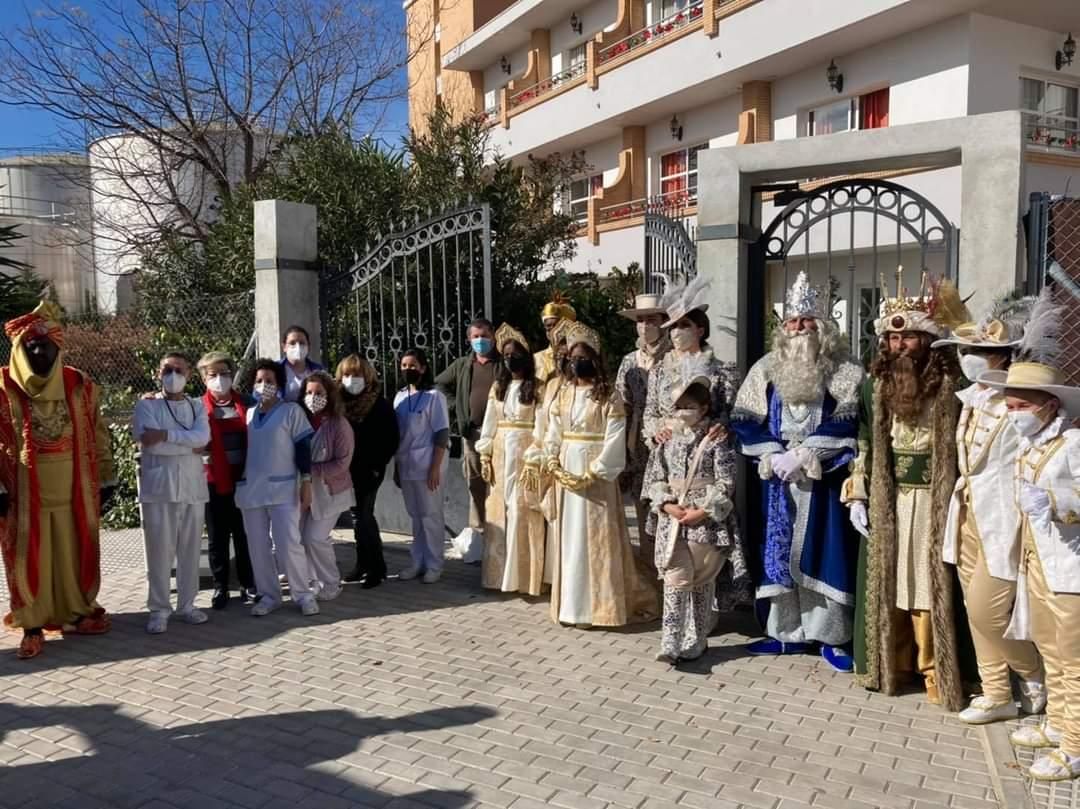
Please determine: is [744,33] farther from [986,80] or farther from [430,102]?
[430,102]

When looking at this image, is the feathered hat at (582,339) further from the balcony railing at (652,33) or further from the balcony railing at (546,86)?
the balcony railing at (546,86)

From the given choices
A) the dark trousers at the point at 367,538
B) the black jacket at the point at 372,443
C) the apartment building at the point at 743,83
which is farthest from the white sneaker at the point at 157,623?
the apartment building at the point at 743,83

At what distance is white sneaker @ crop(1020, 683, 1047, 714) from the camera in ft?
14.5

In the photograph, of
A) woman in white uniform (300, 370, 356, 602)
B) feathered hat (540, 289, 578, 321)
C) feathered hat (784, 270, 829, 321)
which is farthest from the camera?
feathered hat (540, 289, 578, 321)

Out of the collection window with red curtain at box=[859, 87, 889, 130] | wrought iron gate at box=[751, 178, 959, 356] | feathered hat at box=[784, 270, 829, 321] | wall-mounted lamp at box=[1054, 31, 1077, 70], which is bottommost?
feathered hat at box=[784, 270, 829, 321]

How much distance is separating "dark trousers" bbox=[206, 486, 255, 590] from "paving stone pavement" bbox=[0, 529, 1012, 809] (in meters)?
0.52

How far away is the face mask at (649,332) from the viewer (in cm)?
604

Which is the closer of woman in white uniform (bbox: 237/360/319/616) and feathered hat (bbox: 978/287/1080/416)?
feathered hat (bbox: 978/287/1080/416)

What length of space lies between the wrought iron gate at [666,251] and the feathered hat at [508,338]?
149cm

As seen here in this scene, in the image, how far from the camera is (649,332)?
606 centimetres

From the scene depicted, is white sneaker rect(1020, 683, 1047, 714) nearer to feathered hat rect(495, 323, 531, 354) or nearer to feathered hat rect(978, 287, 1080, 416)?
feathered hat rect(978, 287, 1080, 416)

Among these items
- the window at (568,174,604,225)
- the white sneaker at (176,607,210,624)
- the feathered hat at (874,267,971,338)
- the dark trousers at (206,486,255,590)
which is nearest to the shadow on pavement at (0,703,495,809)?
the white sneaker at (176,607,210,624)

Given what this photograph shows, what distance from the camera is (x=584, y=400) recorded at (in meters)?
5.76

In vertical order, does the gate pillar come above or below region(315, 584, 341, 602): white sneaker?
above
